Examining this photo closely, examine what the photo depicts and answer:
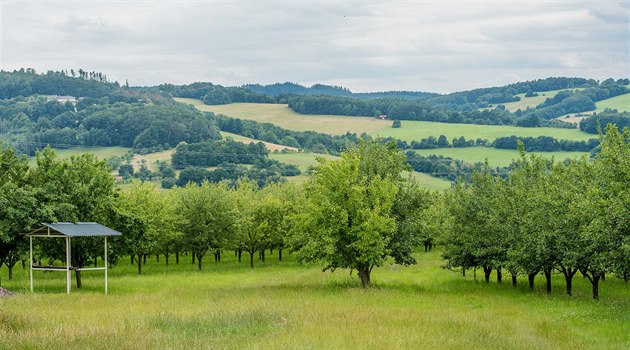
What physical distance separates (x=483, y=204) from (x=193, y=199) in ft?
99.7

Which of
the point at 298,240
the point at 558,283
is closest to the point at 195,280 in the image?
the point at 298,240

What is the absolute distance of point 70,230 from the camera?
40.2 m

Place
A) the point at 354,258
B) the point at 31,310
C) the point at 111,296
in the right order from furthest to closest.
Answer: the point at 354,258, the point at 111,296, the point at 31,310

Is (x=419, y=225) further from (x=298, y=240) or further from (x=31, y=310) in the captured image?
(x=31, y=310)

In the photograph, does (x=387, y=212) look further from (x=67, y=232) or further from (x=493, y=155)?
(x=493, y=155)

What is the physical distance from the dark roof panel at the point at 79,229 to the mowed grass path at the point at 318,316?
3.35 metres

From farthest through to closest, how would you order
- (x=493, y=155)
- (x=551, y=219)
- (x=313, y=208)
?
(x=493, y=155) < (x=313, y=208) < (x=551, y=219)

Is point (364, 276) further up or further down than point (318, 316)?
further down

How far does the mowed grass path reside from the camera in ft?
75.7

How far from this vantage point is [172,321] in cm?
2744

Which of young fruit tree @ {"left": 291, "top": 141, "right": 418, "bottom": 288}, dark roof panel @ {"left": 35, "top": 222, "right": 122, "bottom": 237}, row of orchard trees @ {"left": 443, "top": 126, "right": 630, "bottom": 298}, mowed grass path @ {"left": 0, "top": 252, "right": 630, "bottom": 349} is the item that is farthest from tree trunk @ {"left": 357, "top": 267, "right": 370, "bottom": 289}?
dark roof panel @ {"left": 35, "top": 222, "right": 122, "bottom": 237}

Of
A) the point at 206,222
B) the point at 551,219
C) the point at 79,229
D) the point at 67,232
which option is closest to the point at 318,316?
the point at 551,219

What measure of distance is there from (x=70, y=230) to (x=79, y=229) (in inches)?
26.0

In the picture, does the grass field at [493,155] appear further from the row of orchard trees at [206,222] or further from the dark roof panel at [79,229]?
the dark roof panel at [79,229]
